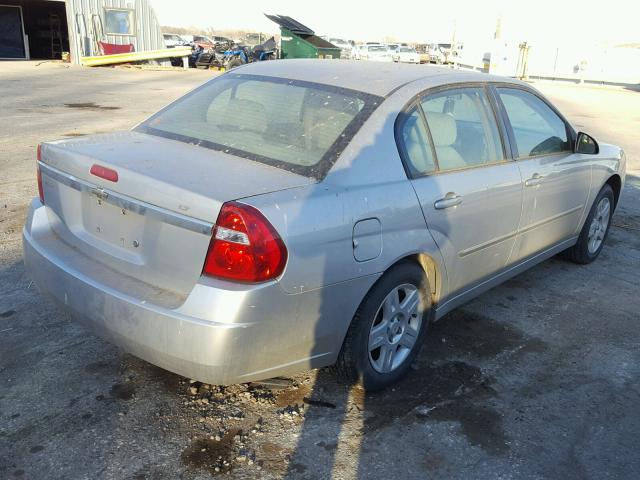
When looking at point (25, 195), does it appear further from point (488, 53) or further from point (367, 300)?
point (488, 53)

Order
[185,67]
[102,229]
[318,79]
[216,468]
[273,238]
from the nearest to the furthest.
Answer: [273,238] → [216,468] → [102,229] → [318,79] → [185,67]

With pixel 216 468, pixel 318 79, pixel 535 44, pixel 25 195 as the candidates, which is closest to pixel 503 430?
pixel 216 468

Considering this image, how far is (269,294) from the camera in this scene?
7.80 feet

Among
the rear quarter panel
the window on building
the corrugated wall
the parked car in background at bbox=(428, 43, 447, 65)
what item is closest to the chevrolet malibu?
the rear quarter panel

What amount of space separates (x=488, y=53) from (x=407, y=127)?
39.4 m

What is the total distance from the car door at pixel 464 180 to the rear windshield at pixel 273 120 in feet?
1.19

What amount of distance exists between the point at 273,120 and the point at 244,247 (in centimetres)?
111

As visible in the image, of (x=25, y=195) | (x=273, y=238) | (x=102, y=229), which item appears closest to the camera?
(x=273, y=238)

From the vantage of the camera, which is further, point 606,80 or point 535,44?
point 535,44

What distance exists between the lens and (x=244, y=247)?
Result: 7.66 feet

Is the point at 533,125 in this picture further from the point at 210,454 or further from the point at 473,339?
the point at 210,454

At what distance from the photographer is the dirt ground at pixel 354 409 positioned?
102 inches

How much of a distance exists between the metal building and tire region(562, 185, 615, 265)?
2565cm

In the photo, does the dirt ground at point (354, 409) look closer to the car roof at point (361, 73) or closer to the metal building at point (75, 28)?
the car roof at point (361, 73)
